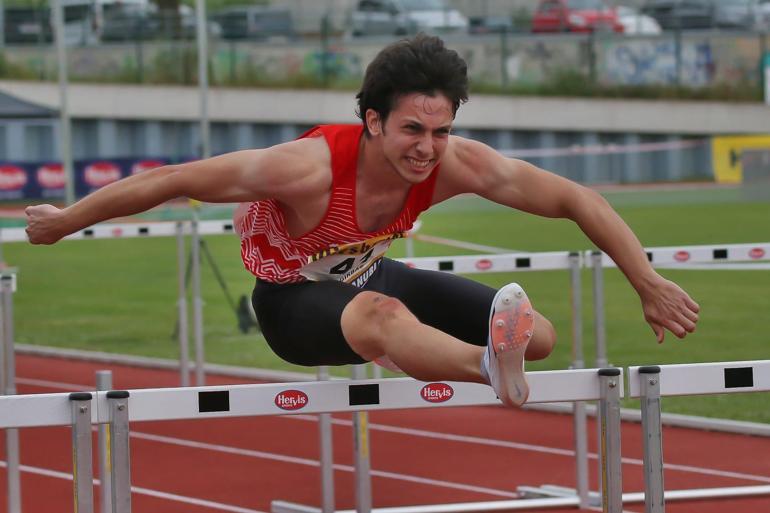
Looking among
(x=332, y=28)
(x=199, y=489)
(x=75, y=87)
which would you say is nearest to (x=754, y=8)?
(x=332, y=28)

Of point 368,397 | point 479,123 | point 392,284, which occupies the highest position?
point 479,123

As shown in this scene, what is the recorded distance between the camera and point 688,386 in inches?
161

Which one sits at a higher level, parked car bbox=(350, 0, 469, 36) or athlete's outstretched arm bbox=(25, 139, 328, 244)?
parked car bbox=(350, 0, 469, 36)

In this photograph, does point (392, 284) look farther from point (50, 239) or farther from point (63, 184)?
point (63, 184)

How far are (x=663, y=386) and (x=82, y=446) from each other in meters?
1.58

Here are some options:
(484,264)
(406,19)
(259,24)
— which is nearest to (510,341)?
(484,264)

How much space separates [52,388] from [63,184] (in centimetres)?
1781

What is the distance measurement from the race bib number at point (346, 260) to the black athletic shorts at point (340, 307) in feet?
0.17

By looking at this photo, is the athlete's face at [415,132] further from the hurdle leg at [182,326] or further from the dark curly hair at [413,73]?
the hurdle leg at [182,326]

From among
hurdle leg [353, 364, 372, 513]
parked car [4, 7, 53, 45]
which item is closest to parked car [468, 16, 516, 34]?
parked car [4, 7, 53, 45]

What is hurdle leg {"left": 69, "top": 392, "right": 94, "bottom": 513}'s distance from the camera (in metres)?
3.76

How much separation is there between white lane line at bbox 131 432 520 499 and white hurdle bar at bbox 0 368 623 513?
3.04 meters

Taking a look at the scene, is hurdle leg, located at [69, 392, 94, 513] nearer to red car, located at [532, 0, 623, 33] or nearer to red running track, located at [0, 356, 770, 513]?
red running track, located at [0, 356, 770, 513]

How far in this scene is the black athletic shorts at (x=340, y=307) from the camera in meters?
4.38
